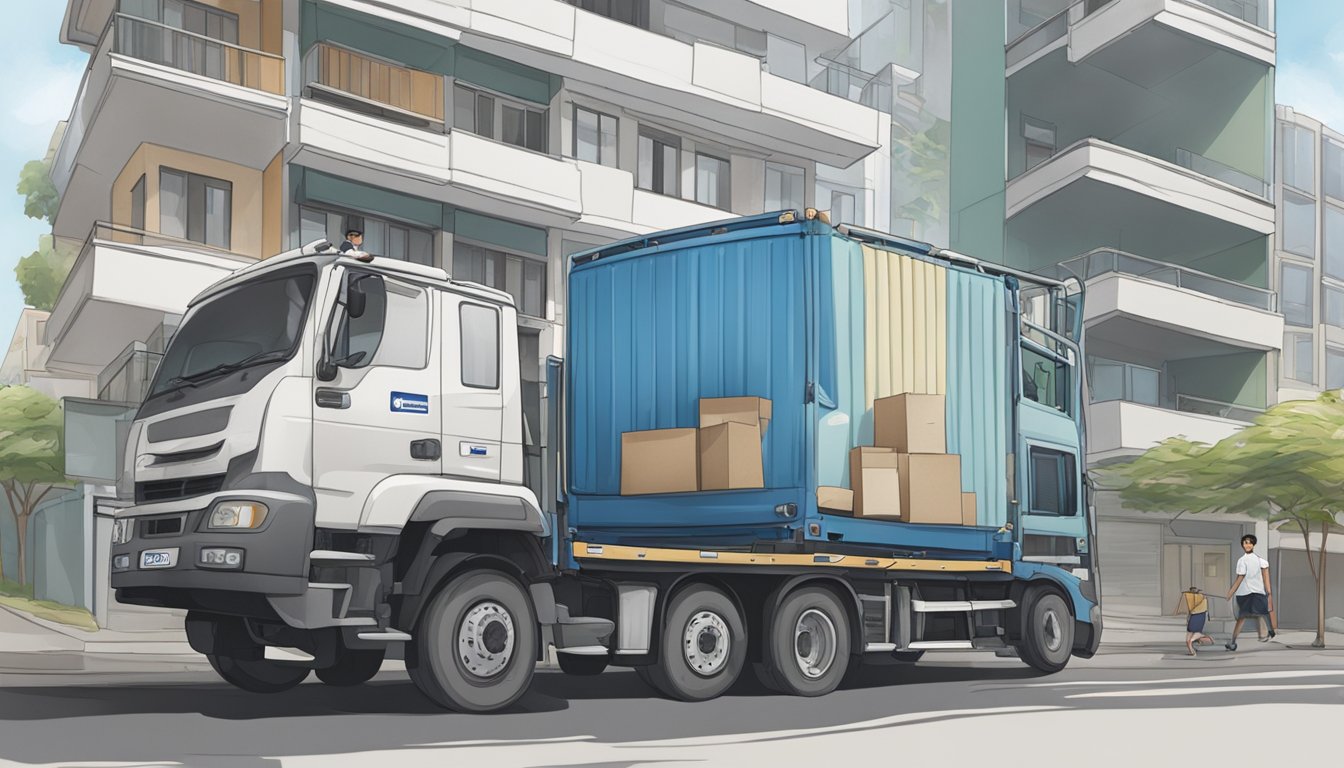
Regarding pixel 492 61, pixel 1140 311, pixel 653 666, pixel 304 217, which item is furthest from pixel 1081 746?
pixel 1140 311

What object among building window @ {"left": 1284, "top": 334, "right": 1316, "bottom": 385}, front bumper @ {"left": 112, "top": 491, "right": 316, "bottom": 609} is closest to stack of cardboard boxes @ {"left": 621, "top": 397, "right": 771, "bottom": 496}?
front bumper @ {"left": 112, "top": 491, "right": 316, "bottom": 609}

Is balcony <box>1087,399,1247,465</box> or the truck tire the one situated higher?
balcony <box>1087,399,1247,465</box>

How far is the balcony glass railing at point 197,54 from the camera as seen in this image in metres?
20.8

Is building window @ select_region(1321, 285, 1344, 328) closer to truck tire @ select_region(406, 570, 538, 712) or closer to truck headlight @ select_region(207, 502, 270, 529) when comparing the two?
truck tire @ select_region(406, 570, 538, 712)

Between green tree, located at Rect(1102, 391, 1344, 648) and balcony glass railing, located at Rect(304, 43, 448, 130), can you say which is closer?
balcony glass railing, located at Rect(304, 43, 448, 130)

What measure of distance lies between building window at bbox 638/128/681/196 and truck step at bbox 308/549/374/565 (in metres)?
18.9

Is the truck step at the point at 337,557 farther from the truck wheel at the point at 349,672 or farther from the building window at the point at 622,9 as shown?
the building window at the point at 622,9

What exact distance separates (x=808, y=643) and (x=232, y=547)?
5210 millimetres

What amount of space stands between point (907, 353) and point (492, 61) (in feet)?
48.1

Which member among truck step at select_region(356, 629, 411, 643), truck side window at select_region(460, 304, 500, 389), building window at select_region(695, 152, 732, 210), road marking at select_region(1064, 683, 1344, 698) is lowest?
road marking at select_region(1064, 683, 1344, 698)

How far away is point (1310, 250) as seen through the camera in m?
44.8

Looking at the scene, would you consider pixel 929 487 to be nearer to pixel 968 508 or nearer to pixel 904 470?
pixel 904 470

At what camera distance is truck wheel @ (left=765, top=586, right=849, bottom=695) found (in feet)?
38.1

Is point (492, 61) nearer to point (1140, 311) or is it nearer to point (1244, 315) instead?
point (1140, 311)
